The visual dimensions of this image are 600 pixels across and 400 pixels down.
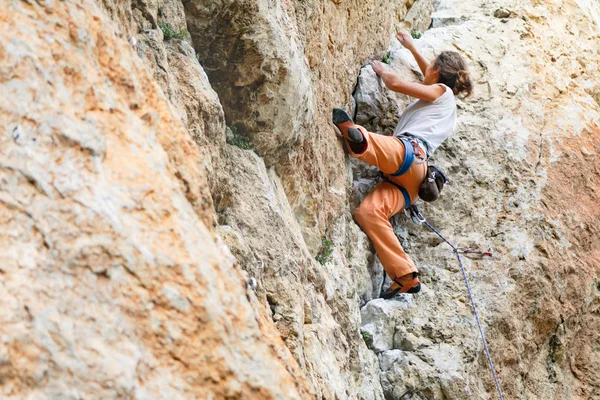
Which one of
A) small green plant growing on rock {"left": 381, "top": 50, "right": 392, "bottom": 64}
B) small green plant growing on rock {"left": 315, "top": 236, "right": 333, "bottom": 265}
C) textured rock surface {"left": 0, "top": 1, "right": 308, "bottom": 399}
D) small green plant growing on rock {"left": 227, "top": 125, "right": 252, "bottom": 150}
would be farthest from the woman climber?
textured rock surface {"left": 0, "top": 1, "right": 308, "bottom": 399}

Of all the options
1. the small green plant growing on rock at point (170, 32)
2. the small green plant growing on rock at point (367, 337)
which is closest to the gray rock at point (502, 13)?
the small green plant growing on rock at point (367, 337)

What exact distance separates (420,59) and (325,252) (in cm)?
233

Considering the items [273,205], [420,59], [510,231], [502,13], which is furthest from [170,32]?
[502,13]

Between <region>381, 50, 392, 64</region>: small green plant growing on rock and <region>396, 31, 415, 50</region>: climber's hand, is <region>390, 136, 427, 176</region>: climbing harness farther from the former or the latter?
<region>396, 31, 415, 50</region>: climber's hand

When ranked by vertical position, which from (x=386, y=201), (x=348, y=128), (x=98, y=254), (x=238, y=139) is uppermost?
(x=98, y=254)

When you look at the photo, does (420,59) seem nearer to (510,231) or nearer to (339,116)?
(339,116)

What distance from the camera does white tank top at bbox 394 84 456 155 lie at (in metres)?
5.36

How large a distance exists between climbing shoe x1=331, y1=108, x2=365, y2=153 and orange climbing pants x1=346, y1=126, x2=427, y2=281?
0.17ft

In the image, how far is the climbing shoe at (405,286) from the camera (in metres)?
5.05

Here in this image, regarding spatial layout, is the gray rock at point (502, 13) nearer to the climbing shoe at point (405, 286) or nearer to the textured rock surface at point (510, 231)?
the textured rock surface at point (510, 231)

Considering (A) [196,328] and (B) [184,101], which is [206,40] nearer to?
(B) [184,101]

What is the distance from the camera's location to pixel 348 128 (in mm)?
4984

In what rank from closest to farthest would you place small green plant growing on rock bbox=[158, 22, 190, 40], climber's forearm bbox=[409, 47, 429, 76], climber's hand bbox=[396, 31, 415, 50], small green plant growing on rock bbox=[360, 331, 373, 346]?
small green plant growing on rock bbox=[158, 22, 190, 40]
small green plant growing on rock bbox=[360, 331, 373, 346]
climber's forearm bbox=[409, 47, 429, 76]
climber's hand bbox=[396, 31, 415, 50]

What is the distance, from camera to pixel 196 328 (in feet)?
6.01
